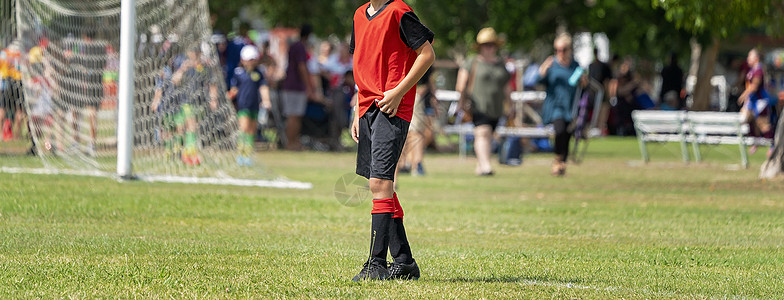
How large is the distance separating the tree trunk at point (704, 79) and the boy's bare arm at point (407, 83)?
31.9 meters

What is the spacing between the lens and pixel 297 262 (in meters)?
7.55

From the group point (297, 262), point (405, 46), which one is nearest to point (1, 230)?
point (297, 262)

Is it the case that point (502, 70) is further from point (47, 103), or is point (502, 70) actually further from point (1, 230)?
point (1, 230)

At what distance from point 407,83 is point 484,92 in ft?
36.3

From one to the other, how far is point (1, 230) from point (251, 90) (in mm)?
10198

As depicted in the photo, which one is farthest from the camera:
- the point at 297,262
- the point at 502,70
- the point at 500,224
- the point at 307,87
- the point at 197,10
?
the point at 307,87

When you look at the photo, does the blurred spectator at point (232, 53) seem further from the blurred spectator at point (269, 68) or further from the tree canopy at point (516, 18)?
the tree canopy at point (516, 18)

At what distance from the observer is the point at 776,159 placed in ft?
52.5

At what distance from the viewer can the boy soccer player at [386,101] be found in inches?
263

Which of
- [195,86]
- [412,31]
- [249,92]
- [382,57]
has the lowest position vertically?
[249,92]

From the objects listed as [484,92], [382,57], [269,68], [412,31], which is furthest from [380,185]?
[269,68]

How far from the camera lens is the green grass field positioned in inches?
259

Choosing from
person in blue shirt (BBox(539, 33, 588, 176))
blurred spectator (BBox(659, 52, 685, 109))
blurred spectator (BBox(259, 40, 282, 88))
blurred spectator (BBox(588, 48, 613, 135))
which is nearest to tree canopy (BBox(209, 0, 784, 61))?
blurred spectator (BBox(659, 52, 685, 109))

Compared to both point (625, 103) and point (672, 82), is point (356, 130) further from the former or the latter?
point (625, 103)
